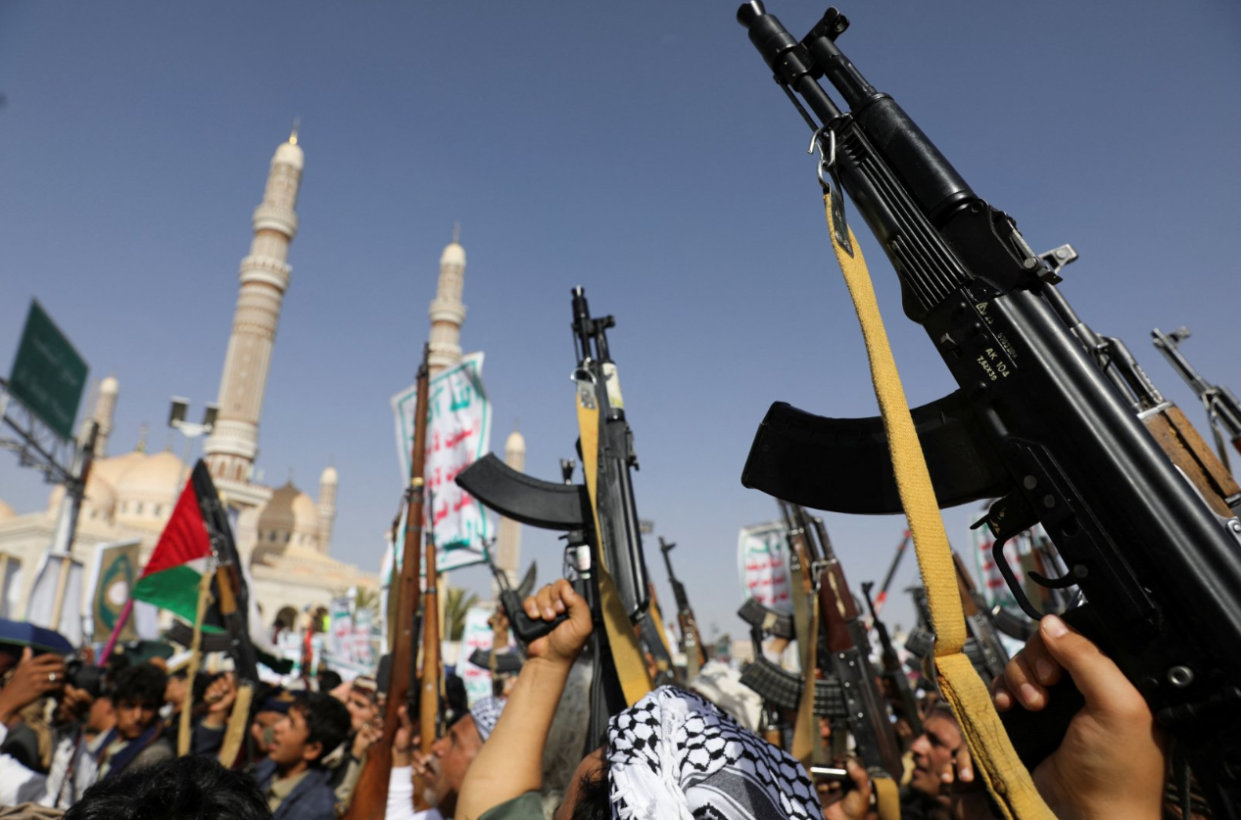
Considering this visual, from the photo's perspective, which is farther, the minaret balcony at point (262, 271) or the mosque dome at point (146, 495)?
the mosque dome at point (146, 495)

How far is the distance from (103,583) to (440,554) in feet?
26.9

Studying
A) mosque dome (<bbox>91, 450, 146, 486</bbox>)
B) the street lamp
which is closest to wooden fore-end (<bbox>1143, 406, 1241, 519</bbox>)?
the street lamp

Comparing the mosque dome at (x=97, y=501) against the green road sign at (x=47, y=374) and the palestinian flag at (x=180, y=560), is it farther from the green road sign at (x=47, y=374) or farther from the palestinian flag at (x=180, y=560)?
the palestinian flag at (x=180, y=560)

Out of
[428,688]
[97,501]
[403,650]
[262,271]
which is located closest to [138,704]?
[403,650]

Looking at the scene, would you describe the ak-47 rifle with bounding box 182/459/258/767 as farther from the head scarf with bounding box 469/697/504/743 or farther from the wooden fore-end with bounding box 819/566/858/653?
the wooden fore-end with bounding box 819/566/858/653

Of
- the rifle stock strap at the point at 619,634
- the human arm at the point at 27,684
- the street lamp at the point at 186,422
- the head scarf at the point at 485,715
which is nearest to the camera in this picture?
the rifle stock strap at the point at 619,634

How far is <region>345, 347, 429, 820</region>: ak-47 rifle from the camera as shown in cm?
353

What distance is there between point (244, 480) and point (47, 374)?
27.5 m

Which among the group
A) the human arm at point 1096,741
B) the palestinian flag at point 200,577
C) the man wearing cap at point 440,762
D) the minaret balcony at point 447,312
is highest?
the minaret balcony at point 447,312

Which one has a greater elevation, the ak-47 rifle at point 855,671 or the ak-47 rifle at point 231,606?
the ak-47 rifle at point 231,606

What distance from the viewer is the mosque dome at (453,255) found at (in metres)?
49.9

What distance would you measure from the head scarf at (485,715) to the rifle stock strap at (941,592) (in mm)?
2082

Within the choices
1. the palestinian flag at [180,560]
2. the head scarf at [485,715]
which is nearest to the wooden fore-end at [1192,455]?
the head scarf at [485,715]

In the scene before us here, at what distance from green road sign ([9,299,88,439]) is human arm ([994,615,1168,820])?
1586cm
